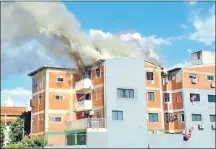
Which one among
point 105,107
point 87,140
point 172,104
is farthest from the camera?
point 172,104

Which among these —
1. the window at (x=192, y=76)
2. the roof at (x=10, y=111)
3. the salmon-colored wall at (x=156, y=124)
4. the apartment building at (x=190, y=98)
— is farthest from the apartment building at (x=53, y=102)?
the roof at (x=10, y=111)

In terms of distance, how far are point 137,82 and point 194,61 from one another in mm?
9569

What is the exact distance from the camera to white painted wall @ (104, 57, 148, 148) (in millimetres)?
34250

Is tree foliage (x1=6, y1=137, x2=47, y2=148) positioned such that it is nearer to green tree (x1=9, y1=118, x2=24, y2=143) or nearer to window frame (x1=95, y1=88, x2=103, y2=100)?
window frame (x1=95, y1=88, x2=103, y2=100)

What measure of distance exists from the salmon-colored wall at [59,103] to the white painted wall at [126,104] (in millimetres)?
6466

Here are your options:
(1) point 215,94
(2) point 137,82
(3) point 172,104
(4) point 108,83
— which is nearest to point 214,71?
(1) point 215,94

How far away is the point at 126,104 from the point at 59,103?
8062 mm

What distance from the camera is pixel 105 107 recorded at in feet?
115

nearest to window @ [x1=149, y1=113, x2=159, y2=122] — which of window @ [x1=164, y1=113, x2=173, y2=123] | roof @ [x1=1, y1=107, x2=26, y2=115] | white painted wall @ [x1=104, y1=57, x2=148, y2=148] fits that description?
window @ [x1=164, y1=113, x2=173, y2=123]

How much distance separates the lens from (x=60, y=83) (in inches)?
1586

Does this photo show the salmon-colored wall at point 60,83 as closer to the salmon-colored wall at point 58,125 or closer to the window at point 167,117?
the salmon-colored wall at point 58,125

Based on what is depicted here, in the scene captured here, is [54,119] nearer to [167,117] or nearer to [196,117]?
[167,117]

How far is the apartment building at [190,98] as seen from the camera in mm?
38219

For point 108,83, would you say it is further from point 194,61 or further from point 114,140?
point 194,61
